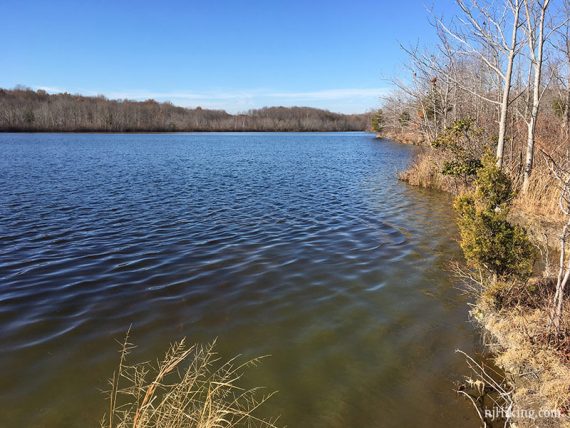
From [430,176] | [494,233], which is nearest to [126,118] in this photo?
[430,176]

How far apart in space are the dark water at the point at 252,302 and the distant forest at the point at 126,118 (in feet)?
267

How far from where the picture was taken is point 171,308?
20.2ft

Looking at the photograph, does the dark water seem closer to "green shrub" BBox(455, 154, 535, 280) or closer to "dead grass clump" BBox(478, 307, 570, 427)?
"dead grass clump" BBox(478, 307, 570, 427)

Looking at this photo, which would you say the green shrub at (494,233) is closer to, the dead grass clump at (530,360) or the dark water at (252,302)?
the dead grass clump at (530,360)

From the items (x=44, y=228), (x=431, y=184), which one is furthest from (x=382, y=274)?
(x=431, y=184)

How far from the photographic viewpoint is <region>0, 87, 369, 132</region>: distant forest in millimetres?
83188

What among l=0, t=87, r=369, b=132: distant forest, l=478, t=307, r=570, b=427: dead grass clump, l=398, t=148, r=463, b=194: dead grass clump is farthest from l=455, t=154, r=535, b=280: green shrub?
l=0, t=87, r=369, b=132: distant forest

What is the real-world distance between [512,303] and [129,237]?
8514 millimetres

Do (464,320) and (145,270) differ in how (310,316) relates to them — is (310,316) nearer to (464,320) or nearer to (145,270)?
(464,320)

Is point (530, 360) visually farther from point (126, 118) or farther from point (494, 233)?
point (126, 118)

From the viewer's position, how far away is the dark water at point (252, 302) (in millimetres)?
4195

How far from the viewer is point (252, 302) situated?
21.0 ft

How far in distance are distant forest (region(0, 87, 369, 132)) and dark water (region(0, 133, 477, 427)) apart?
81530mm

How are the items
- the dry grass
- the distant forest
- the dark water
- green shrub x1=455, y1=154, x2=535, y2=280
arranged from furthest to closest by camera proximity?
the distant forest → green shrub x1=455, y1=154, x2=535, y2=280 → the dark water → the dry grass
